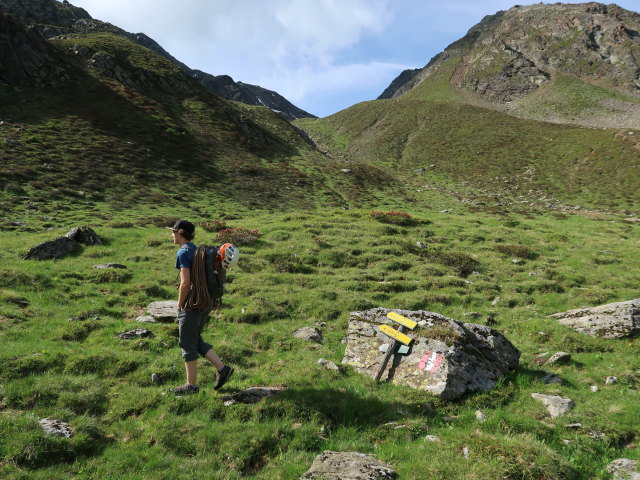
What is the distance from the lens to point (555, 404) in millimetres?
8406

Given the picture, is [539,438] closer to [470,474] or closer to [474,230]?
[470,474]

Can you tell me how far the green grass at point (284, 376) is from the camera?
6.37 metres

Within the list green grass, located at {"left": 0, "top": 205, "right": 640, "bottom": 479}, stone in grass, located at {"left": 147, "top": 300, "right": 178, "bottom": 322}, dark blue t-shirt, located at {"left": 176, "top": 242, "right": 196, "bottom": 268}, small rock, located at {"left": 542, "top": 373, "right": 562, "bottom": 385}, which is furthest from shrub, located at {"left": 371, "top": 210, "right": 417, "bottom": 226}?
dark blue t-shirt, located at {"left": 176, "top": 242, "right": 196, "bottom": 268}

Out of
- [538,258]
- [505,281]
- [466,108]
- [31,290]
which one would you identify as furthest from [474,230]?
[466,108]

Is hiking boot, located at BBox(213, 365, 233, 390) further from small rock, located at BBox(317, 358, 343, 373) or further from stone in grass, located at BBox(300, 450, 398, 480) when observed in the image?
stone in grass, located at BBox(300, 450, 398, 480)

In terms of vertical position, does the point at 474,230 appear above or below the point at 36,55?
below

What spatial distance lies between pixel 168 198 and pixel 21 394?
33560mm

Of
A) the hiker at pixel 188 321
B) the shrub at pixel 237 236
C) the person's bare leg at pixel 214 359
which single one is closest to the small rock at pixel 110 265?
the shrub at pixel 237 236

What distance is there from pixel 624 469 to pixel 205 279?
8.63 metres

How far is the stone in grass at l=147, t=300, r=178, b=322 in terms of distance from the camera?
13.0 meters

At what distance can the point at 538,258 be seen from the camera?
22938 mm

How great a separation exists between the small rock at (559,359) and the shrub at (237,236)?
682 inches

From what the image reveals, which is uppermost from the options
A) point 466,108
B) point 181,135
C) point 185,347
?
point 466,108

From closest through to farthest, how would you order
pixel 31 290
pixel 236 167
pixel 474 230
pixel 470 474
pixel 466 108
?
pixel 470 474
pixel 31 290
pixel 474 230
pixel 236 167
pixel 466 108
